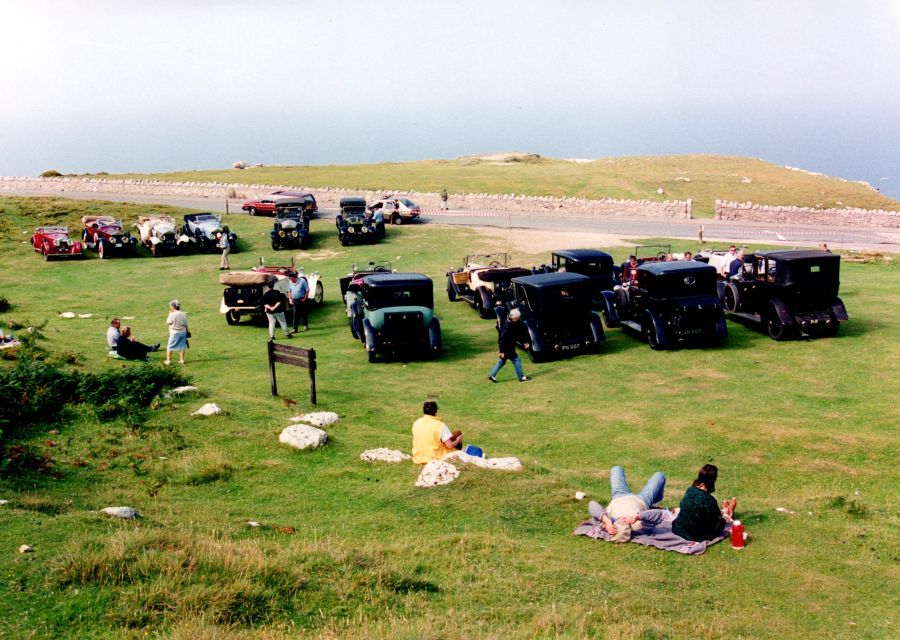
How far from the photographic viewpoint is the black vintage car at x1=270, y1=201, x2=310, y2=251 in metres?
37.5

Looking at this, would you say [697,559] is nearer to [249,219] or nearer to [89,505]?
[89,505]

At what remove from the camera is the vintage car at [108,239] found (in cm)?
3662

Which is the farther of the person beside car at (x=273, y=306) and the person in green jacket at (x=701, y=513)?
the person beside car at (x=273, y=306)

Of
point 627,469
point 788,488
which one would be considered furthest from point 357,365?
point 788,488

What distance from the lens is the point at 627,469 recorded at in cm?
1205

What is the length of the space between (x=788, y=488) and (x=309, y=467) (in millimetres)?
6713

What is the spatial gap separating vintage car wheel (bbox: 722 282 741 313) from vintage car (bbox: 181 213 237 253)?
74.2 ft

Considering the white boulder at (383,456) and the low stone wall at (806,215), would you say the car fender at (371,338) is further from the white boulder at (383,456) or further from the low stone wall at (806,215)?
the low stone wall at (806,215)

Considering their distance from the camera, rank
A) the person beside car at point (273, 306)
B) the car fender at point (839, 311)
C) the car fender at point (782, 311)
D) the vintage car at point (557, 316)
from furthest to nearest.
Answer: the person beside car at point (273, 306), the car fender at point (839, 311), the car fender at point (782, 311), the vintage car at point (557, 316)

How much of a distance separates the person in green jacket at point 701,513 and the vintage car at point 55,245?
1320 inches

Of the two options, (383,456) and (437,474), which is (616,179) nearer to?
(383,456)

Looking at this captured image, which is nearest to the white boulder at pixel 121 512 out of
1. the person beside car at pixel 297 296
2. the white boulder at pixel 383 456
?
the white boulder at pixel 383 456

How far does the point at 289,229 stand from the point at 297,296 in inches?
602

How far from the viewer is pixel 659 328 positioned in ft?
64.2
